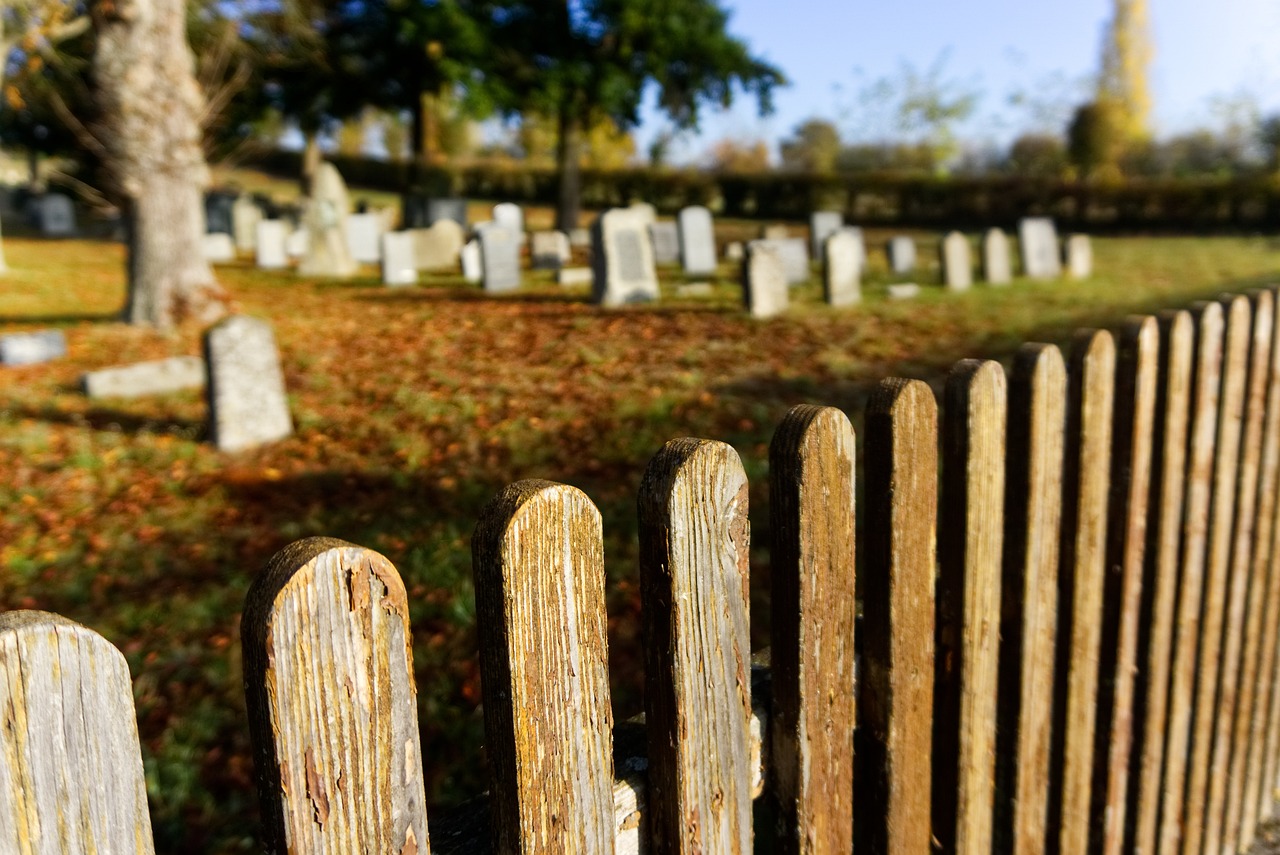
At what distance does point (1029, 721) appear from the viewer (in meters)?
1.86

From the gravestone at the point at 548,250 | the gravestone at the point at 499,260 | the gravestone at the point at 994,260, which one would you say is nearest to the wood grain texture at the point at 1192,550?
the gravestone at the point at 499,260

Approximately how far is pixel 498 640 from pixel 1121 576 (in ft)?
5.31

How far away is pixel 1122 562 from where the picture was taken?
6.83 ft

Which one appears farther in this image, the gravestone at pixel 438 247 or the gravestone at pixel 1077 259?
the gravestone at pixel 438 247

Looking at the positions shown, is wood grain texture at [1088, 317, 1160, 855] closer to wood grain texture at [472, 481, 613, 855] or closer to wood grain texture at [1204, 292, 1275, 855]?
wood grain texture at [1204, 292, 1275, 855]

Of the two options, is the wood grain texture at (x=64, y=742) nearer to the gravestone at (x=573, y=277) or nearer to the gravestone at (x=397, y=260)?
the gravestone at (x=573, y=277)

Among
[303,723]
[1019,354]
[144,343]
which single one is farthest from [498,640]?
[144,343]

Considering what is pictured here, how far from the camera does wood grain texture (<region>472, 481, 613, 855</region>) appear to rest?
41.4 inches

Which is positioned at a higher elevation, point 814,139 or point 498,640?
point 814,139

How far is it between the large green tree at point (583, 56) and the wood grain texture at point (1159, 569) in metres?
24.1

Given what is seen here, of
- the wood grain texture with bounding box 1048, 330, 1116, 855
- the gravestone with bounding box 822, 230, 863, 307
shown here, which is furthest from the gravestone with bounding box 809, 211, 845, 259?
the wood grain texture with bounding box 1048, 330, 1116, 855

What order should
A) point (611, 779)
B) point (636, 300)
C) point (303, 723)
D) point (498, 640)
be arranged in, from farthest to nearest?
point (636, 300) < point (611, 779) < point (498, 640) < point (303, 723)

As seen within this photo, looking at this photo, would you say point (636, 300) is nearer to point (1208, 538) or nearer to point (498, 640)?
point (1208, 538)

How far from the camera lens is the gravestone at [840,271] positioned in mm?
12516
